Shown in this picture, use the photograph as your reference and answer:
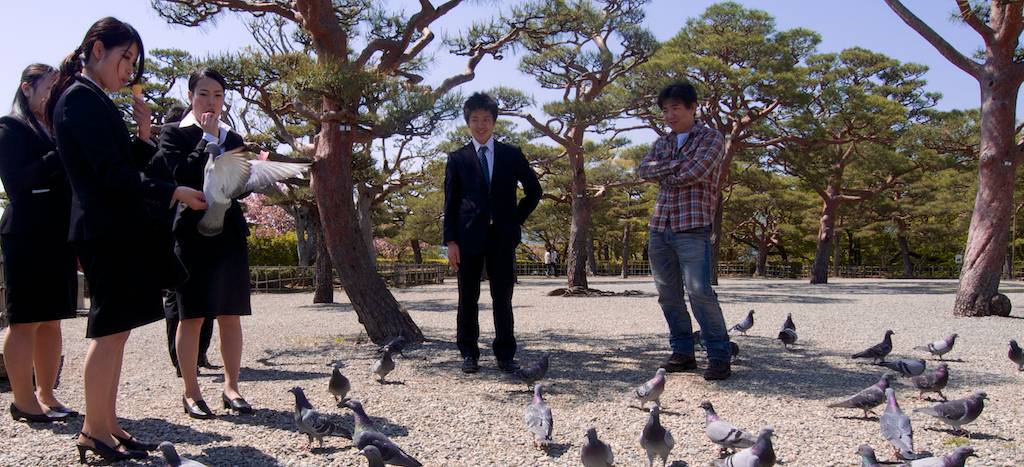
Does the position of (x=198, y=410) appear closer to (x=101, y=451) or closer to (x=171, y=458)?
(x=101, y=451)

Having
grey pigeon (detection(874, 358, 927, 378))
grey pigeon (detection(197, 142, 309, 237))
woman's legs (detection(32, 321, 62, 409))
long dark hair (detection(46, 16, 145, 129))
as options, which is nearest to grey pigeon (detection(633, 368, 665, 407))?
grey pigeon (detection(874, 358, 927, 378))

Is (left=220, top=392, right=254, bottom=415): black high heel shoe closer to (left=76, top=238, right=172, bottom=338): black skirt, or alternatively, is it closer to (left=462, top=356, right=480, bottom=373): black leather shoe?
(left=76, top=238, right=172, bottom=338): black skirt

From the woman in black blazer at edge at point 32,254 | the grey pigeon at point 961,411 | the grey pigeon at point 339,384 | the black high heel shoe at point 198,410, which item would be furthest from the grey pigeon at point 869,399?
the woman in black blazer at edge at point 32,254

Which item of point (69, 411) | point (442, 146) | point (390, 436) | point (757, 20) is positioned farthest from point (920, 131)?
Result: point (69, 411)

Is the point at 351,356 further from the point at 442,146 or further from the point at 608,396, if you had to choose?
the point at 442,146

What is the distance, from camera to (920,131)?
1313 cm

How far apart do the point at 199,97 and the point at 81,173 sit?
940mm

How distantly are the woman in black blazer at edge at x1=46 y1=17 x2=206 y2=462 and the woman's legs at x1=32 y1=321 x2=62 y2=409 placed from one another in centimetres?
77

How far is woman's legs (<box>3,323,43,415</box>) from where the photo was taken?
2.75 m

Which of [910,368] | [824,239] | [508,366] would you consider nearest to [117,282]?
[508,366]

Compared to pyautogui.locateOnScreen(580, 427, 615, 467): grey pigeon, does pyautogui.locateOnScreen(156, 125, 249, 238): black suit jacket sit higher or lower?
higher

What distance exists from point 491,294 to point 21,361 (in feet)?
7.39

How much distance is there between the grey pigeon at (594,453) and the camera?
7.34 ft

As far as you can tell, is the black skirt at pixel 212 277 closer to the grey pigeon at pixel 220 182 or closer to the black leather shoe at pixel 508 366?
the grey pigeon at pixel 220 182
